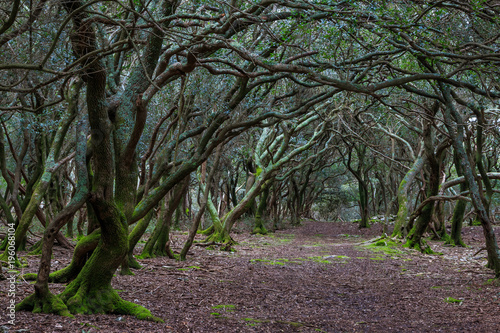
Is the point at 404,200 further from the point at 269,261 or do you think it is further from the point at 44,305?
the point at 44,305

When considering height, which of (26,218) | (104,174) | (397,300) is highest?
(104,174)

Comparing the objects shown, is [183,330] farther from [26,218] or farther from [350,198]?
[350,198]

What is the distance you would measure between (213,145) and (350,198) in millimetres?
35432

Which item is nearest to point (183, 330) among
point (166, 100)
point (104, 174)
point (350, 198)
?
point (104, 174)

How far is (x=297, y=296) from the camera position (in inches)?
275

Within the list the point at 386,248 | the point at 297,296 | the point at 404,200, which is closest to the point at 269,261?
the point at 297,296

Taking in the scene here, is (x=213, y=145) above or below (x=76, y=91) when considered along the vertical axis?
below

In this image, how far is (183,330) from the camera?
4.55m

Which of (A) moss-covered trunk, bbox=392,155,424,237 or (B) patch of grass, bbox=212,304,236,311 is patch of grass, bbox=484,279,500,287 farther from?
(A) moss-covered trunk, bbox=392,155,424,237

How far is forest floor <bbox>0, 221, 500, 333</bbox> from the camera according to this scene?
4906 millimetres

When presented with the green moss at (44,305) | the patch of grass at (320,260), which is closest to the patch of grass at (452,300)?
the patch of grass at (320,260)

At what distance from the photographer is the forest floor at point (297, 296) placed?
16.1 feet

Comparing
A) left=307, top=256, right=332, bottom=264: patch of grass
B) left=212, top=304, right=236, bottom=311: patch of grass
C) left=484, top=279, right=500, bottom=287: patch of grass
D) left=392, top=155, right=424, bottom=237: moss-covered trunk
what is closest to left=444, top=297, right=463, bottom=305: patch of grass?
left=484, top=279, right=500, bottom=287: patch of grass

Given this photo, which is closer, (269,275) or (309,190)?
(269,275)
